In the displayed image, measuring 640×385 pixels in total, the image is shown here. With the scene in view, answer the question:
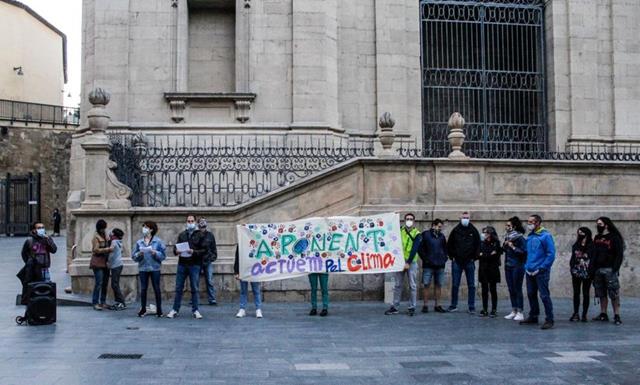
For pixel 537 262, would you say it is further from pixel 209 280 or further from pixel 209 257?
pixel 209 280

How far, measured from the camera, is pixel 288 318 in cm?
1286

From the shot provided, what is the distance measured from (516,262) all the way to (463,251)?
1246mm

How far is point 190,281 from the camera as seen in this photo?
13.2 meters

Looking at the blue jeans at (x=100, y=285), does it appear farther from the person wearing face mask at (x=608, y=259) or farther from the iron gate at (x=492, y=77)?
the iron gate at (x=492, y=77)

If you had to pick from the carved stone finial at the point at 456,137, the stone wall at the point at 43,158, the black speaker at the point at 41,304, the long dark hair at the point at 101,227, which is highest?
the stone wall at the point at 43,158

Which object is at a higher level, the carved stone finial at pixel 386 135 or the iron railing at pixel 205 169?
the carved stone finial at pixel 386 135

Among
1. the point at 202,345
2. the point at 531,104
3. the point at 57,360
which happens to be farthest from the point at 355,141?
the point at 57,360

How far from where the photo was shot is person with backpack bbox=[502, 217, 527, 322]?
1278 centimetres

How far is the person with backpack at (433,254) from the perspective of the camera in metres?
13.9

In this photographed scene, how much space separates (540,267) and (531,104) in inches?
451

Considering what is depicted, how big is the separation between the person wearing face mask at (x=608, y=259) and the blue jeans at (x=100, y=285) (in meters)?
8.74

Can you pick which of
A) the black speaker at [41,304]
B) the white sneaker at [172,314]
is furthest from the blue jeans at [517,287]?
the black speaker at [41,304]

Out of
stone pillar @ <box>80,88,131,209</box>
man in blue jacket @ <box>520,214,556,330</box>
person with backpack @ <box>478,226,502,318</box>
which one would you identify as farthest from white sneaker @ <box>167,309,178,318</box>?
man in blue jacket @ <box>520,214,556,330</box>

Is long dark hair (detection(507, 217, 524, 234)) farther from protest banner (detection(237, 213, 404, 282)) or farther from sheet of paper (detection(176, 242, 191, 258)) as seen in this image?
sheet of paper (detection(176, 242, 191, 258))
